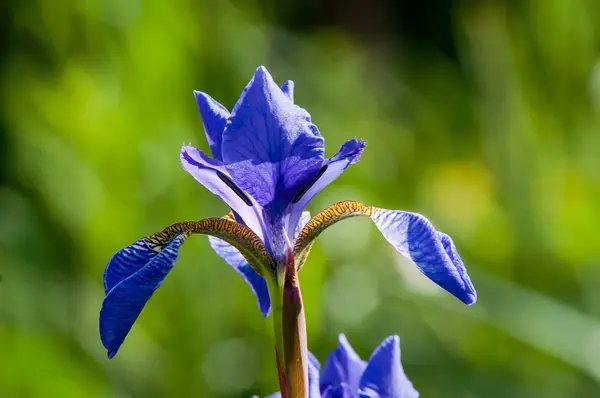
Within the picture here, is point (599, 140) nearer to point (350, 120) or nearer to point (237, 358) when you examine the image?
point (350, 120)

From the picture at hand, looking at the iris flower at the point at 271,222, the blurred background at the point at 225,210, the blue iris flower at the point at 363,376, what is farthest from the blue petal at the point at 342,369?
the blurred background at the point at 225,210

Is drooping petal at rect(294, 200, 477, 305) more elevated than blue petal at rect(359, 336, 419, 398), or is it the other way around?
drooping petal at rect(294, 200, 477, 305)

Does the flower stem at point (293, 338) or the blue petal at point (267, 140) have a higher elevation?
the blue petal at point (267, 140)

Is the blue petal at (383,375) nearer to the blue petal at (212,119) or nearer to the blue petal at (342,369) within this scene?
the blue petal at (342,369)

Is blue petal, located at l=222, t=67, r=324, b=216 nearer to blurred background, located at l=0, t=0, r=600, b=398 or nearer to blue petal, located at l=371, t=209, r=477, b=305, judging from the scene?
blue petal, located at l=371, t=209, r=477, b=305

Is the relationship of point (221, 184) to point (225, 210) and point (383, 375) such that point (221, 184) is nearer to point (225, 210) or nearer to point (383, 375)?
point (383, 375)

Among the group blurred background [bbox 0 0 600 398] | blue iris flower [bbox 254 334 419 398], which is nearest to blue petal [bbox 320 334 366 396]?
blue iris flower [bbox 254 334 419 398]
